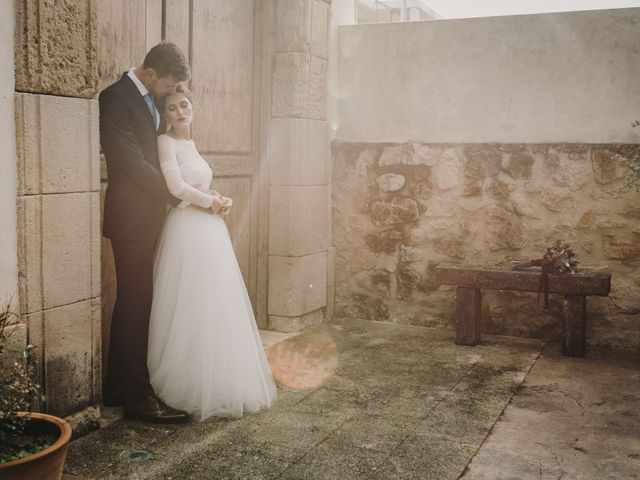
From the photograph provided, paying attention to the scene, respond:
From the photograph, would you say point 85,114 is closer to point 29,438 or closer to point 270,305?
point 29,438

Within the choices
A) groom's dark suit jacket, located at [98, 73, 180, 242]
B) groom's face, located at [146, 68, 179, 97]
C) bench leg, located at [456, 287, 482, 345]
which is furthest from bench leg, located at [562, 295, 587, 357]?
groom's face, located at [146, 68, 179, 97]

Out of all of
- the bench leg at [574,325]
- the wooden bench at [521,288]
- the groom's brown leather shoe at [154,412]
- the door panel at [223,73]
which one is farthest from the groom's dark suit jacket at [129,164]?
the bench leg at [574,325]

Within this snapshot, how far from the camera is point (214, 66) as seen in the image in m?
5.26

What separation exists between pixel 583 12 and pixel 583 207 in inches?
58.7

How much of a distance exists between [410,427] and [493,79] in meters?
3.22

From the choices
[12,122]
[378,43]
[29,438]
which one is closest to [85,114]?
[12,122]

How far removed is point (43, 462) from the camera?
2598 millimetres

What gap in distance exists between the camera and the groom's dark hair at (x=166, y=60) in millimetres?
3889

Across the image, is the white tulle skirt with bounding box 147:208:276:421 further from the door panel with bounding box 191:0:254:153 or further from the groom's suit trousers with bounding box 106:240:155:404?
the door panel with bounding box 191:0:254:153

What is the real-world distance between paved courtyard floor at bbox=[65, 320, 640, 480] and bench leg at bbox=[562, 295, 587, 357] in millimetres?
110

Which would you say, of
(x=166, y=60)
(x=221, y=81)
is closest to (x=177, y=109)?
(x=166, y=60)

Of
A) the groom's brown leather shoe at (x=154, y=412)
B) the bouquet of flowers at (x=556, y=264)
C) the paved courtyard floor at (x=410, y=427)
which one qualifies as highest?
the bouquet of flowers at (x=556, y=264)

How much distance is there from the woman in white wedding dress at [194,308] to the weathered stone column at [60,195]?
1.23ft

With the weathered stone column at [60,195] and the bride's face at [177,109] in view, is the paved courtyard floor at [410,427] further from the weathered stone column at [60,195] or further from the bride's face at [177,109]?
the bride's face at [177,109]
